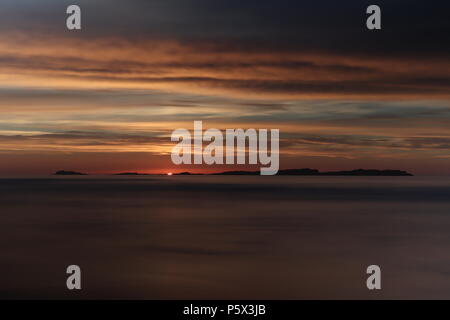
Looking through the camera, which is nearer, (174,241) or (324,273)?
(324,273)

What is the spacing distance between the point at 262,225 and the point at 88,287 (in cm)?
1256

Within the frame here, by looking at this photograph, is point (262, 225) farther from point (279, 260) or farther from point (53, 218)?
point (53, 218)

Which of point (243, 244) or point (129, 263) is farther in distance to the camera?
point (243, 244)

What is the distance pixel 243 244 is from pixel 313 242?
2.45m

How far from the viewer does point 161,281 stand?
12602 millimetres

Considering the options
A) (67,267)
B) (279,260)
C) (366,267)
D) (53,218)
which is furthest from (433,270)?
(53,218)

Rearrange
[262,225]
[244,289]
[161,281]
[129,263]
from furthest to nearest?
[262,225] < [129,263] < [161,281] < [244,289]

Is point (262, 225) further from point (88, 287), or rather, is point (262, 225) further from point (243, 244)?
point (88, 287)

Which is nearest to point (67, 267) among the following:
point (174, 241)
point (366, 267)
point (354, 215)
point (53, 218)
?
point (174, 241)

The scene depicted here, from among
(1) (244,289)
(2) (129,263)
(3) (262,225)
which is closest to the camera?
(1) (244,289)

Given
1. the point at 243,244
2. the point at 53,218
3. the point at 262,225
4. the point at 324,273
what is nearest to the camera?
the point at 324,273

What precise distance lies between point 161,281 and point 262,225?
37.4 ft

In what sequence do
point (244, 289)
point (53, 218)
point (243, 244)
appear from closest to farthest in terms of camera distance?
point (244, 289)
point (243, 244)
point (53, 218)

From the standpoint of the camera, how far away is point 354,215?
92.8 feet
